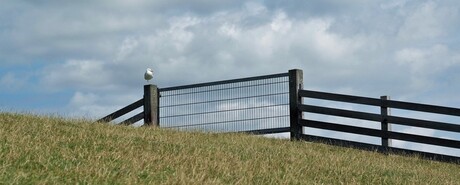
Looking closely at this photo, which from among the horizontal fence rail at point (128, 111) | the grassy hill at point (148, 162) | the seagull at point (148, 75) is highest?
the seagull at point (148, 75)

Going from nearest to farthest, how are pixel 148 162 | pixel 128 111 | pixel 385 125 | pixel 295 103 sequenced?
pixel 148 162
pixel 385 125
pixel 295 103
pixel 128 111

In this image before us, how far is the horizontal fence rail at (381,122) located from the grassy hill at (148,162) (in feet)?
11.0

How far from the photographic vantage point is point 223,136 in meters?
15.9

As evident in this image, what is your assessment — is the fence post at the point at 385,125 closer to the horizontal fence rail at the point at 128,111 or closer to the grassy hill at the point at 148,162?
the grassy hill at the point at 148,162

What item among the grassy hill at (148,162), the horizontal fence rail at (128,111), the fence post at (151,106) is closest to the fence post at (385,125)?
the grassy hill at (148,162)

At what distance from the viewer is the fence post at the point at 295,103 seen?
18.0 meters

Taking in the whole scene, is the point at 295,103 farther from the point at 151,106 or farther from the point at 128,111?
the point at 128,111

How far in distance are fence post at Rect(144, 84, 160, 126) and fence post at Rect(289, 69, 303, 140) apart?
3447 millimetres

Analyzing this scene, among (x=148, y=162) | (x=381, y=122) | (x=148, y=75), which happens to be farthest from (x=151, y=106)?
(x=148, y=162)

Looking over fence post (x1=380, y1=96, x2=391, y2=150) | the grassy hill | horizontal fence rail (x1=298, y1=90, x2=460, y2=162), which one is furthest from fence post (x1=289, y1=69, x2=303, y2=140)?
the grassy hill

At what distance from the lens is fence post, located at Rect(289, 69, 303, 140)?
18.0 meters

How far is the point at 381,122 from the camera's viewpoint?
17.6m

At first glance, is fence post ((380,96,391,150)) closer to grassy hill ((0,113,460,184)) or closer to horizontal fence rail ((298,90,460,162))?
horizontal fence rail ((298,90,460,162))

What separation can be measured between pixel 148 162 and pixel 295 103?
9270 mm
